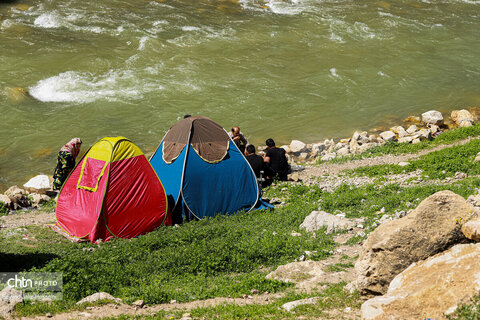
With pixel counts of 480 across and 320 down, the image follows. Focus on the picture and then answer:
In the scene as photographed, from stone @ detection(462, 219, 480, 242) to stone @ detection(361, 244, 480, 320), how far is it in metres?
0.19

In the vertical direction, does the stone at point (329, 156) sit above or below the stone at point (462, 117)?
below

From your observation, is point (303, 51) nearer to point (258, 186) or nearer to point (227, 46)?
point (227, 46)

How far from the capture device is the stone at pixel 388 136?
20859 millimetres

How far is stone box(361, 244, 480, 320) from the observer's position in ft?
20.4

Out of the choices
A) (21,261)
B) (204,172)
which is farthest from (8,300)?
(204,172)

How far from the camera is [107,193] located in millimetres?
11805

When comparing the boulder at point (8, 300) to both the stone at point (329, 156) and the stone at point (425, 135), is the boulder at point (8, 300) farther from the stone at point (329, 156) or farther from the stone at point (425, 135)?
the stone at point (425, 135)

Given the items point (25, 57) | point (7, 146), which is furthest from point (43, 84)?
point (7, 146)

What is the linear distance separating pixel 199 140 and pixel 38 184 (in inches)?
250

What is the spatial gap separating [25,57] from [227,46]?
1106cm

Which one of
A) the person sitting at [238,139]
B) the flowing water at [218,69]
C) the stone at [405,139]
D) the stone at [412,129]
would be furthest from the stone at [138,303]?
the stone at [412,129]

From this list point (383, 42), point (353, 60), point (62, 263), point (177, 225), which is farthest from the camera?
point (383, 42)

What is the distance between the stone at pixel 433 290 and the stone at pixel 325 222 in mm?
3997

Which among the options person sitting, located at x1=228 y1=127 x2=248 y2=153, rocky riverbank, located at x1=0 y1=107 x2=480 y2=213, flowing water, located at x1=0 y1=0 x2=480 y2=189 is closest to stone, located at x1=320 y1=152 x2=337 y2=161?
rocky riverbank, located at x1=0 y1=107 x2=480 y2=213
